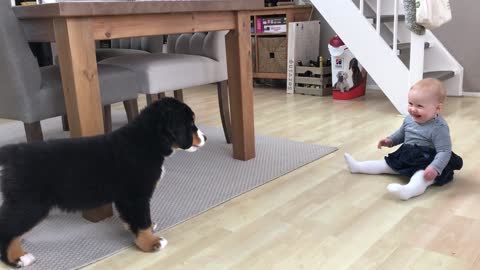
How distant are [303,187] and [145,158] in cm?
72

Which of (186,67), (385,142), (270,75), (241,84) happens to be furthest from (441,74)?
(186,67)

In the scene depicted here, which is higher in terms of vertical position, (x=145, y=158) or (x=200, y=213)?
(x=145, y=158)

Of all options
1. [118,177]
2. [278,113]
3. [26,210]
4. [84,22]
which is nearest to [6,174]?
[26,210]

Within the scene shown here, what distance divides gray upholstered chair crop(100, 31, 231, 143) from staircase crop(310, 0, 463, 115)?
1.25 meters

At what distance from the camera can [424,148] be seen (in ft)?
5.77

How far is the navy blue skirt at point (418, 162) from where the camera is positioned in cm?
174

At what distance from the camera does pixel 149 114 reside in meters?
1.30

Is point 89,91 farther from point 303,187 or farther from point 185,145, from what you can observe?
point 303,187

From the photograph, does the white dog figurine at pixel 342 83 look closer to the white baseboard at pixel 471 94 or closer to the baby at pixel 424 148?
the white baseboard at pixel 471 94

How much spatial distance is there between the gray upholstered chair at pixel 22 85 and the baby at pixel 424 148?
1.25m

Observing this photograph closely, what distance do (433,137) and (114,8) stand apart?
1240 millimetres

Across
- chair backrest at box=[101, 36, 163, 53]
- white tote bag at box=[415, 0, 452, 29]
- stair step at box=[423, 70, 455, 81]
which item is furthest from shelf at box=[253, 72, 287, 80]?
white tote bag at box=[415, 0, 452, 29]

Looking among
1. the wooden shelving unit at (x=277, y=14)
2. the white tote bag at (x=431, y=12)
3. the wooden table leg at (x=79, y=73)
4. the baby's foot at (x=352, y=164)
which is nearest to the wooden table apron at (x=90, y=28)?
the wooden table leg at (x=79, y=73)

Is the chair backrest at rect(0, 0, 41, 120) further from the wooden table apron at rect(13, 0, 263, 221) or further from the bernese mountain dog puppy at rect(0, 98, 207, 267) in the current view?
the bernese mountain dog puppy at rect(0, 98, 207, 267)
